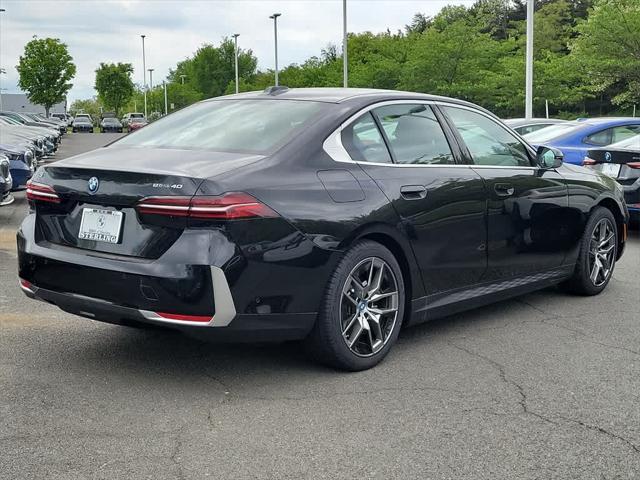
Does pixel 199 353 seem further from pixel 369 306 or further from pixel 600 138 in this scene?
pixel 600 138

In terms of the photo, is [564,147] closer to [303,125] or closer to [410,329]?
[410,329]

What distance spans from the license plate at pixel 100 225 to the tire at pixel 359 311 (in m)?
1.12

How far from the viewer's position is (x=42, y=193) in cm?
450

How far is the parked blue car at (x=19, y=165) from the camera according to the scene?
12711mm

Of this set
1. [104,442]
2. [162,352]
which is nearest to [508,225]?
[162,352]

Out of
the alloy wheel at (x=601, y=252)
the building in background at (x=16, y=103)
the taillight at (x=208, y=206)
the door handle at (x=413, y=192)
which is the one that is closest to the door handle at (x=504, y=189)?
the door handle at (x=413, y=192)

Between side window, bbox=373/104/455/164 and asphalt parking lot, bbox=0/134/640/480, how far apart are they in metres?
1.17

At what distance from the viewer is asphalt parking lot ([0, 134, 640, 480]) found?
338 centimetres

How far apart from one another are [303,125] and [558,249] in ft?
8.31

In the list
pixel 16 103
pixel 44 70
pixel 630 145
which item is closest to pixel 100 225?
pixel 630 145

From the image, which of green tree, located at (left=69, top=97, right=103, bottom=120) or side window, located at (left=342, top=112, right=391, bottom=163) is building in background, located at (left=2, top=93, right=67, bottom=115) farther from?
side window, located at (left=342, top=112, right=391, bottom=163)

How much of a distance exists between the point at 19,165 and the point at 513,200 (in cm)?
941

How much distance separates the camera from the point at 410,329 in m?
5.61

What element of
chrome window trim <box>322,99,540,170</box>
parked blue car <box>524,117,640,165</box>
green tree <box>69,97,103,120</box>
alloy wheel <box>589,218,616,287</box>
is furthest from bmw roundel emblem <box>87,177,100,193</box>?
green tree <box>69,97,103,120</box>
